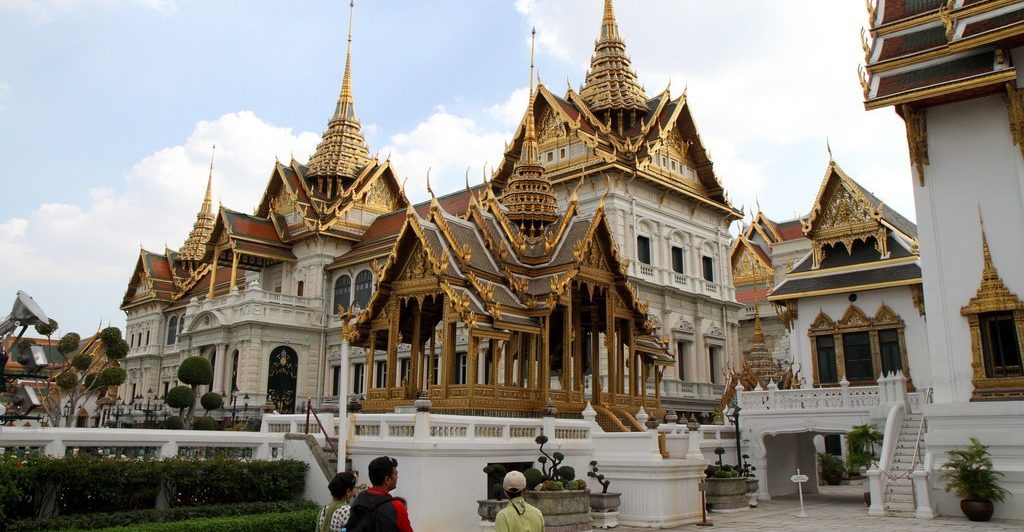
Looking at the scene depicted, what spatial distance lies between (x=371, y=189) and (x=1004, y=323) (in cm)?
3504

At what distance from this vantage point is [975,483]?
12.6 metres

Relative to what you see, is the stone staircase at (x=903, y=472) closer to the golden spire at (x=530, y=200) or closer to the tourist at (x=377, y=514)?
the golden spire at (x=530, y=200)

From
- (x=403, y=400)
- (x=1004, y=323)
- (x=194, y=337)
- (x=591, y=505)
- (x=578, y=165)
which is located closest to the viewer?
(x=591, y=505)

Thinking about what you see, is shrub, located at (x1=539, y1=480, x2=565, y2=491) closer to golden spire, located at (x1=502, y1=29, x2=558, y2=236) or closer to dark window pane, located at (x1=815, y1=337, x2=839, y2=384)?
golden spire, located at (x1=502, y1=29, x2=558, y2=236)

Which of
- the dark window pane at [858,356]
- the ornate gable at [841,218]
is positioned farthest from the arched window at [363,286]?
the dark window pane at [858,356]

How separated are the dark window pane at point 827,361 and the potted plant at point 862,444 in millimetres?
7383

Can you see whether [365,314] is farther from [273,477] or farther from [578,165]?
[578,165]

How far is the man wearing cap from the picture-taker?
193 inches

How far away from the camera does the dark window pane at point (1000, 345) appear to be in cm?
1368

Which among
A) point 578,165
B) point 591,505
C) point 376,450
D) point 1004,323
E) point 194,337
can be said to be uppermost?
point 578,165

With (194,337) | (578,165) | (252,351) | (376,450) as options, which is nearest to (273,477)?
(376,450)

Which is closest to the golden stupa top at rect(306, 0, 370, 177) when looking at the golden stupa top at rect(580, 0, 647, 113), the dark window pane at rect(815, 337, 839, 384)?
the golden stupa top at rect(580, 0, 647, 113)

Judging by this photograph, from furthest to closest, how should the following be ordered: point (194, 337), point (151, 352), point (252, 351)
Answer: point (151, 352) → point (194, 337) → point (252, 351)

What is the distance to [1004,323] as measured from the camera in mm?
13797
